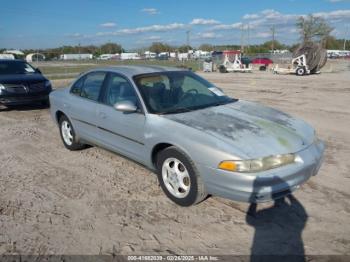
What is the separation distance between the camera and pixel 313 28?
64.7 m

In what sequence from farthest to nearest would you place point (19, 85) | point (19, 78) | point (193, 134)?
point (19, 78) < point (19, 85) < point (193, 134)

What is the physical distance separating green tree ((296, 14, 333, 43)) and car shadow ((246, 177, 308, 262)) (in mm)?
67000

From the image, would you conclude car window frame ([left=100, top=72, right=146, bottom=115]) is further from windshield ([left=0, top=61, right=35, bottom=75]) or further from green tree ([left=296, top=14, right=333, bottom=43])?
green tree ([left=296, top=14, right=333, bottom=43])

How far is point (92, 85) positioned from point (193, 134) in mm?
2389

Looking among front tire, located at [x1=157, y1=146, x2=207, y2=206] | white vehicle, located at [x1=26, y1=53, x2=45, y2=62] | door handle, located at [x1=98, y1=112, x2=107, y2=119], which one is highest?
white vehicle, located at [x1=26, y1=53, x2=45, y2=62]

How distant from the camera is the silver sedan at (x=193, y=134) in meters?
3.45

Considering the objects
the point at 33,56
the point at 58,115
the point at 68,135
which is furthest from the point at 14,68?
the point at 33,56

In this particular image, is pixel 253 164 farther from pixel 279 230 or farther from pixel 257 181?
pixel 279 230

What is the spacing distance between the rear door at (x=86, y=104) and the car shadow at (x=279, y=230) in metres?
2.69

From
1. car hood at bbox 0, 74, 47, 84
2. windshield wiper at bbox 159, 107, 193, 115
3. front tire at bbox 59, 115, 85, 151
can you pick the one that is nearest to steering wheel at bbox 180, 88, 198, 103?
windshield wiper at bbox 159, 107, 193, 115

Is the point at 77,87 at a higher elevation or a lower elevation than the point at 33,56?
lower

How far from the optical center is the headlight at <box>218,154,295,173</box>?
11.1 ft

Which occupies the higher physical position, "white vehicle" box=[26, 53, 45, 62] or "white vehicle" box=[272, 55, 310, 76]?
"white vehicle" box=[26, 53, 45, 62]

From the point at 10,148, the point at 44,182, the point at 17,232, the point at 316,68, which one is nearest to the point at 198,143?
the point at 17,232
